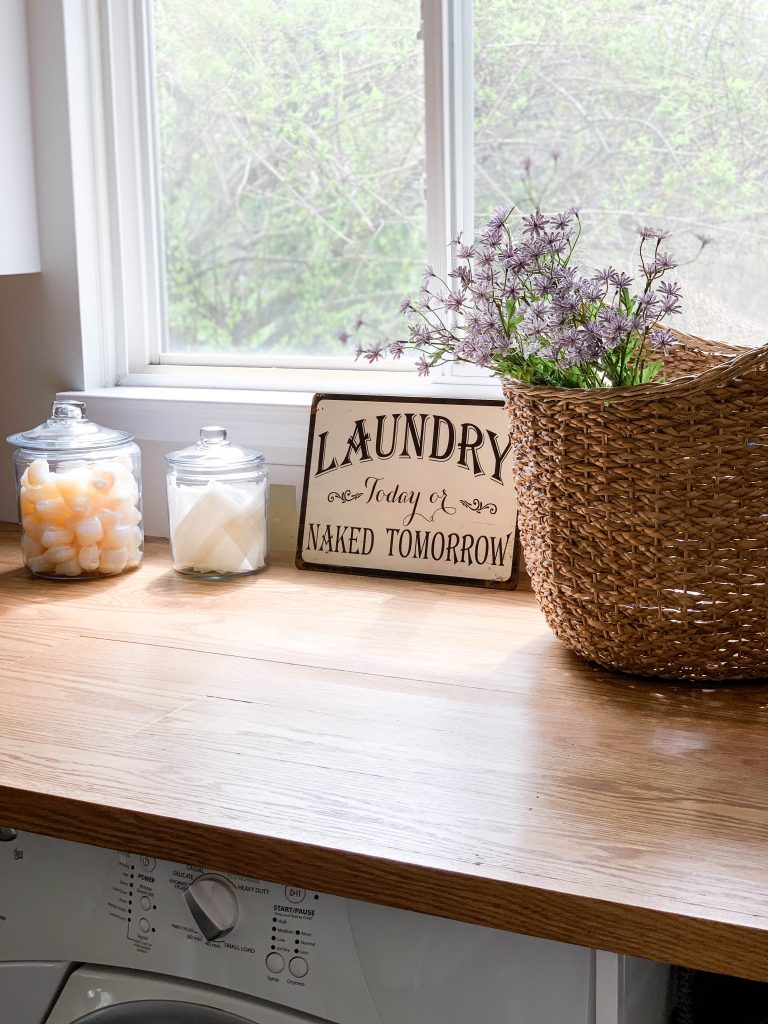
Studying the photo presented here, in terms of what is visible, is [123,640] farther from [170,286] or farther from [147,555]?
[170,286]

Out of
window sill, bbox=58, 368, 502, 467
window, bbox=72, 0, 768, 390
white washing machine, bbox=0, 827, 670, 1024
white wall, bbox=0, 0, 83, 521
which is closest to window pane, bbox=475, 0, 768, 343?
window, bbox=72, 0, 768, 390

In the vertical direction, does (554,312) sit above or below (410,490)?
above

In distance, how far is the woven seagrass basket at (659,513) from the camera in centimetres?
99

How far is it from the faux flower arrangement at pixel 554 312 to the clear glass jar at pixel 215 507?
47 centimetres

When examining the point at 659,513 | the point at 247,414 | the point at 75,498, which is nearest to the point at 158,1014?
the point at 659,513

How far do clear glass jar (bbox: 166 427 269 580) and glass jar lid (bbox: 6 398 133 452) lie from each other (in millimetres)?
106

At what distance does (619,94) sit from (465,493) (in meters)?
0.57

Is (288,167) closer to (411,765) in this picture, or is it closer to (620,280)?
(620,280)

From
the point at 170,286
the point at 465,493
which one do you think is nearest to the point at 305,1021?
the point at 465,493

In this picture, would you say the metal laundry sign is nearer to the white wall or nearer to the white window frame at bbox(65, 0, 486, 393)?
the white window frame at bbox(65, 0, 486, 393)

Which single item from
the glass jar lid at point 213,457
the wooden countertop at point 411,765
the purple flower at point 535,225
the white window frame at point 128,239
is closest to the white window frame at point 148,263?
the white window frame at point 128,239

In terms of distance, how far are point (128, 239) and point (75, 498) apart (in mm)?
570

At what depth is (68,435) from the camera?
1501mm

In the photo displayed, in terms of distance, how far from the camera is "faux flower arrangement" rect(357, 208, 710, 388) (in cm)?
99
